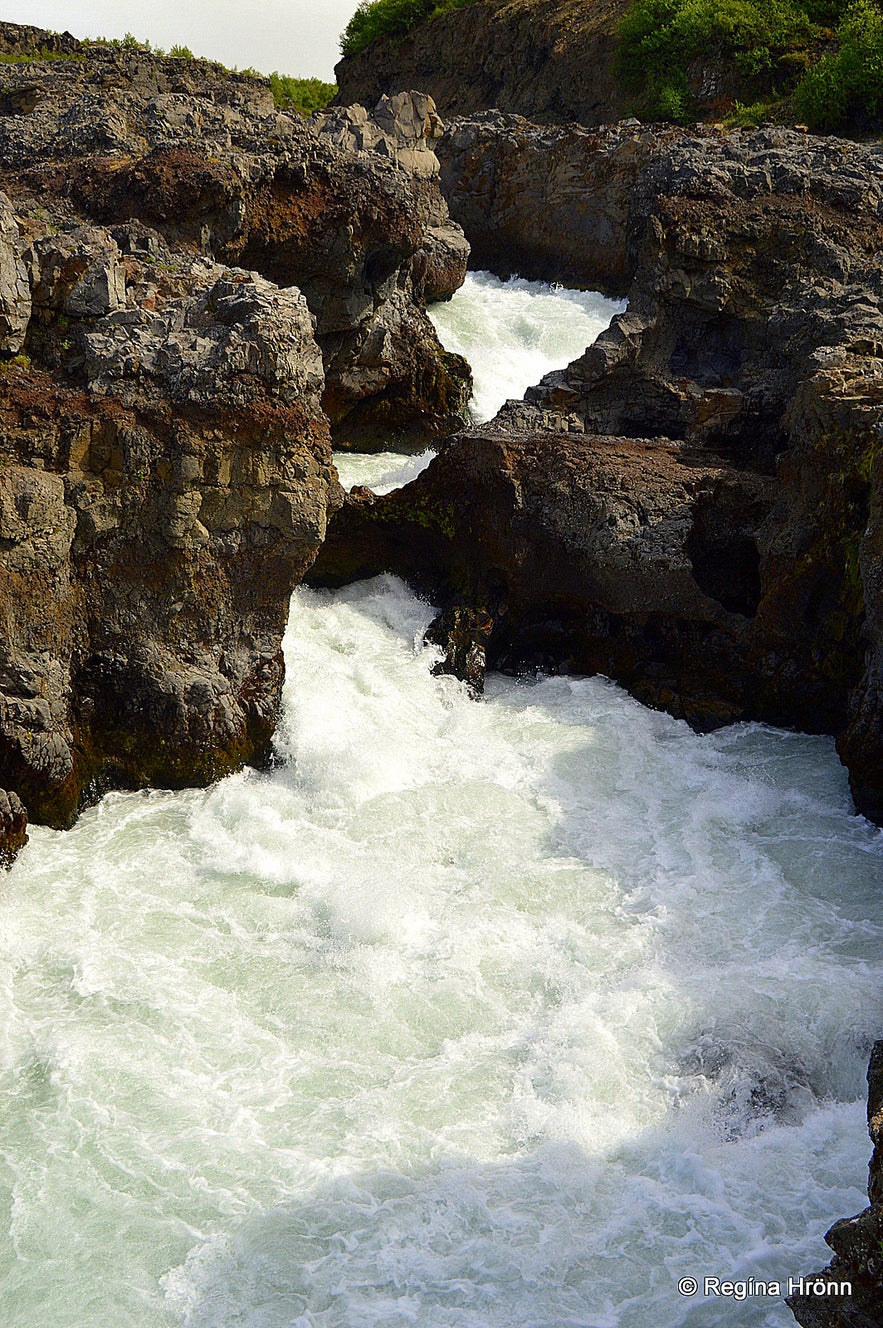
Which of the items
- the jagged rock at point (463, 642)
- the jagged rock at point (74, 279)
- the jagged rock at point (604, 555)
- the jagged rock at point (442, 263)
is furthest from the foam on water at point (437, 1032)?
the jagged rock at point (442, 263)

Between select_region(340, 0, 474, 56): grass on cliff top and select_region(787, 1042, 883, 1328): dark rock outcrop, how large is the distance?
46.3 metres

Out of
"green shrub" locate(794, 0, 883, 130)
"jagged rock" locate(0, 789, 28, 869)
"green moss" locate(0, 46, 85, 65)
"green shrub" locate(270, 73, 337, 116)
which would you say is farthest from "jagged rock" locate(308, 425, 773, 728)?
"green shrub" locate(270, 73, 337, 116)

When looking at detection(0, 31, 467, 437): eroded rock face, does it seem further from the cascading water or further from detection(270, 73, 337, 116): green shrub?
detection(270, 73, 337, 116): green shrub

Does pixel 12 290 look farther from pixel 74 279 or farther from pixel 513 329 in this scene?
pixel 513 329

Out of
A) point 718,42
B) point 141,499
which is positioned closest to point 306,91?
point 718,42

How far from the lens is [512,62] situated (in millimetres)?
40062

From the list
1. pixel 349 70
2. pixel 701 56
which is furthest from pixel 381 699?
pixel 349 70

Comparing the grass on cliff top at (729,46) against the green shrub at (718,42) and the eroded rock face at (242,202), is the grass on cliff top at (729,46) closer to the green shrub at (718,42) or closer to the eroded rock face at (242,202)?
the green shrub at (718,42)

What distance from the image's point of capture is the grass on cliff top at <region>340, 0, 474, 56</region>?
44344 millimetres

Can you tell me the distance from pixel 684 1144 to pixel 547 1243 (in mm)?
1212

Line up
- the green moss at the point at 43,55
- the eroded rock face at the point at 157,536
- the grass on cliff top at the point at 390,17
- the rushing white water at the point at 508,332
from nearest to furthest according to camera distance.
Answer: the eroded rock face at the point at 157,536
the rushing white water at the point at 508,332
the green moss at the point at 43,55
the grass on cliff top at the point at 390,17

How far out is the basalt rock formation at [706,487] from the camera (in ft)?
43.0

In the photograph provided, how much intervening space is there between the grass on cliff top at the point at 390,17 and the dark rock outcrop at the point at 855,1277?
46320mm

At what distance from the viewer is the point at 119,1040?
8523 millimetres
